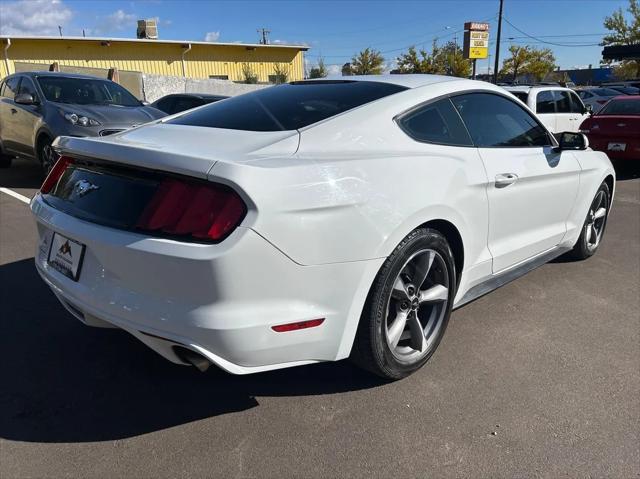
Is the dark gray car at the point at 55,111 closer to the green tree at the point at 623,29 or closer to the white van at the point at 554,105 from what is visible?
the white van at the point at 554,105

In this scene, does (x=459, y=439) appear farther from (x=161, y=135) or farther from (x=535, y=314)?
(x=161, y=135)

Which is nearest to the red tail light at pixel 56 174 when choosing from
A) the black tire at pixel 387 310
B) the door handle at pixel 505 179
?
the black tire at pixel 387 310

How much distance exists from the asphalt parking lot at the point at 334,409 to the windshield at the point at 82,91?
5.22m

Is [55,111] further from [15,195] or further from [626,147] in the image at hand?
[626,147]

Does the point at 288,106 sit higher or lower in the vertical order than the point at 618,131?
higher

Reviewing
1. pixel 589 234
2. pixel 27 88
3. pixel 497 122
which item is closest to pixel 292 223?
pixel 497 122

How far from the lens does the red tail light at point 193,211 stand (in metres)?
1.99

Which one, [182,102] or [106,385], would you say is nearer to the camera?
[106,385]

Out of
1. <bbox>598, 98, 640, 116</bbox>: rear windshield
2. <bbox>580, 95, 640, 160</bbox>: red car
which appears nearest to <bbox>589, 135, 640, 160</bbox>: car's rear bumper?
<bbox>580, 95, 640, 160</bbox>: red car

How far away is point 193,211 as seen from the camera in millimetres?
2039

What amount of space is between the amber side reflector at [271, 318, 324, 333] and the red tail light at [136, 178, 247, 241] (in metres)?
0.45

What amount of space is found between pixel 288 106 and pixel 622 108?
9.22 meters

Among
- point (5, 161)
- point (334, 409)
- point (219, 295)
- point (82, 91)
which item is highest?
point (82, 91)

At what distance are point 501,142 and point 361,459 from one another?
2.16 m
